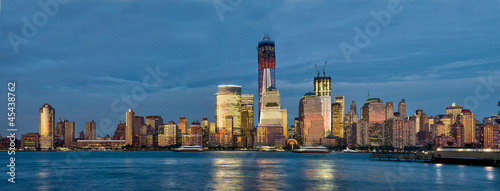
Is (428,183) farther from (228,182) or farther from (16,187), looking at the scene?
(16,187)

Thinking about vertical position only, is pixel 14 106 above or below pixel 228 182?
above

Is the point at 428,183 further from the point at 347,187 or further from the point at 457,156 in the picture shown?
the point at 457,156

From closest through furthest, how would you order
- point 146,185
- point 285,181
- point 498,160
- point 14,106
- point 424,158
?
point 14,106, point 146,185, point 285,181, point 498,160, point 424,158

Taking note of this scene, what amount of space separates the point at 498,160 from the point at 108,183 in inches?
3801

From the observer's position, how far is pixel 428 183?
88.4 metres

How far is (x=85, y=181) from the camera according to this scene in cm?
9600

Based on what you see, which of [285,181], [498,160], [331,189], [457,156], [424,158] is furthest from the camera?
[424,158]

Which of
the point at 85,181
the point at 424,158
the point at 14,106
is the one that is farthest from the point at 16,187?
the point at 424,158

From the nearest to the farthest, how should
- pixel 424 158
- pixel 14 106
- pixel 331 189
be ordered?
1. pixel 14 106
2. pixel 331 189
3. pixel 424 158

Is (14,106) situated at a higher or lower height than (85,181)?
higher

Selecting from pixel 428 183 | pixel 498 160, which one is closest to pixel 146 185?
pixel 428 183

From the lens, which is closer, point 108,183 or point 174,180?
point 108,183

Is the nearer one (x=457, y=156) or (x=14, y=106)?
(x=14, y=106)

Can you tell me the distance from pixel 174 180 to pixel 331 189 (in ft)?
A: 112
